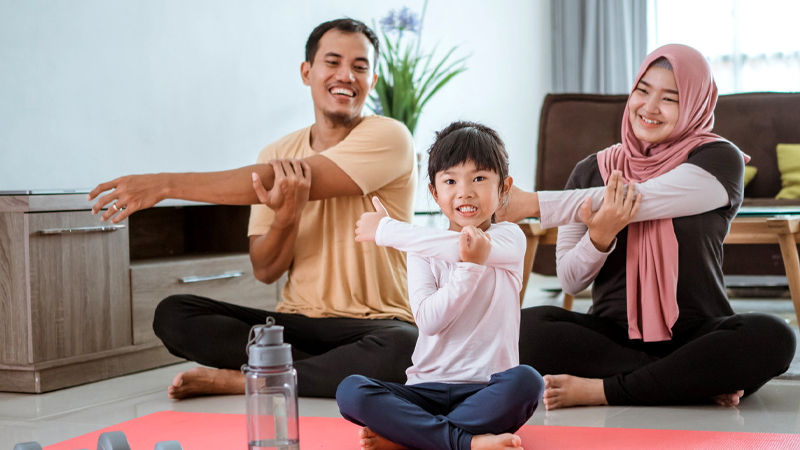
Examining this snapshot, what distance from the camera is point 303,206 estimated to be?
6.81 ft

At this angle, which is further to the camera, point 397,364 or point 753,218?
point 753,218

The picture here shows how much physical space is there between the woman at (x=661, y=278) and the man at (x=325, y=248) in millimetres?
356

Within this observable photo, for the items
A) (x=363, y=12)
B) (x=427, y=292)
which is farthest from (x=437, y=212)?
(x=363, y=12)

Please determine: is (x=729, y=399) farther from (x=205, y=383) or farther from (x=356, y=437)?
(x=205, y=383)

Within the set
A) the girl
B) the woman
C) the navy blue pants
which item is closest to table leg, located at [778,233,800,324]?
the woman

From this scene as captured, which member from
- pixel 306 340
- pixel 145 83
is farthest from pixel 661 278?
pixel 145 83

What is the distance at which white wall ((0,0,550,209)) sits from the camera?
2.61m

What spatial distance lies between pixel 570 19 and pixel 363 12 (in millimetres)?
2406

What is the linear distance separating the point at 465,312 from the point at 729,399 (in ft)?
2.40

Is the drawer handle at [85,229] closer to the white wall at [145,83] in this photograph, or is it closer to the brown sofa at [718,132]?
the white wall at [145,83]

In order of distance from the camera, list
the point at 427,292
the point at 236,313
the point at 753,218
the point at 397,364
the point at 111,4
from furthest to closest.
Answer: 1. the point at 111,4
2. the point at 753,218
3. the point at 236,313
4. the point at 397,364
5. the point at 427,292

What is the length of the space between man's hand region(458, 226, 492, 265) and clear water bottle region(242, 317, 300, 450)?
346mm

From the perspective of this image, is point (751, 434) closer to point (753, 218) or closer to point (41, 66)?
point (753, 218)

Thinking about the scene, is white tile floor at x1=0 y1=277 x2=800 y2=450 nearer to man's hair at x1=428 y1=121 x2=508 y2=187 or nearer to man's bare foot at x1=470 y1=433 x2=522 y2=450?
man's bare foot at x1=470 y1=433 x2=522 y2=450
